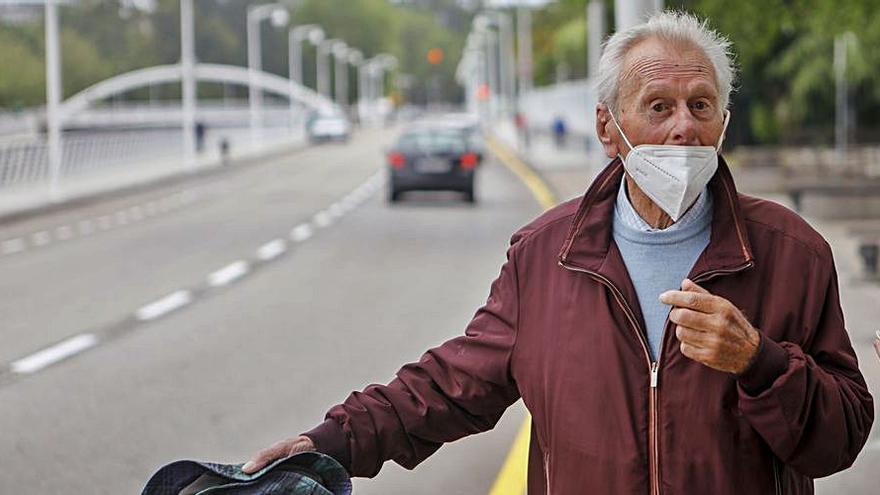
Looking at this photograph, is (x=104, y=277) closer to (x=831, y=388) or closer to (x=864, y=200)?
(x=864, y=200)

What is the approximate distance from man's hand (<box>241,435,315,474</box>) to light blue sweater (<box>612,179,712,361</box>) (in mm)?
757

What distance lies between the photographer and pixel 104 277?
19.7 metres

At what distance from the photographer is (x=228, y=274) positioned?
779 inches

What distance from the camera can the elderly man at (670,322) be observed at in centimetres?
314

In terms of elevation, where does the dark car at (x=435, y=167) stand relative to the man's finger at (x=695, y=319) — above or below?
below

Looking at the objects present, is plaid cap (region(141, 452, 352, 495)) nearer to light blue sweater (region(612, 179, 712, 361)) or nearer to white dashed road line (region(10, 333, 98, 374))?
light blue sweater (region(612, 179, 712, 361))

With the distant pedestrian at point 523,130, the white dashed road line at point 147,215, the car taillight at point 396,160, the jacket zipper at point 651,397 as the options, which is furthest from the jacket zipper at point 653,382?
the distant pedestrian at point 523,130

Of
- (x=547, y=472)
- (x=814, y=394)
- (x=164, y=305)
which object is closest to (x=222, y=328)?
(x=164, y=305)

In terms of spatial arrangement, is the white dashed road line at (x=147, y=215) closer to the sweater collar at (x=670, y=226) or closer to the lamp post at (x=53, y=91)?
the lamp post at (x=53, y=91)

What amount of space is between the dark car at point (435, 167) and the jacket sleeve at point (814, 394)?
30.8 metres

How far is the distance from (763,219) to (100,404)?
7.71 meters

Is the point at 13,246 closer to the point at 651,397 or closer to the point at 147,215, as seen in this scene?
the point at 147,215

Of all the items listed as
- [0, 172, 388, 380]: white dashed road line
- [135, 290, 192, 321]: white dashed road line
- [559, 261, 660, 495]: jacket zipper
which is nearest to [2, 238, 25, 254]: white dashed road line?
[0, 172, 388, 380]: white dashed road line

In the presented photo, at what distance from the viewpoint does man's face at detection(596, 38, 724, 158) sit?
3346 millimetres
